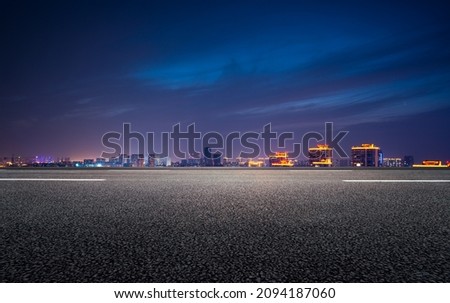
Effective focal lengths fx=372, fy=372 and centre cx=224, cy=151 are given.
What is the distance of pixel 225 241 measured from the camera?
228 cm

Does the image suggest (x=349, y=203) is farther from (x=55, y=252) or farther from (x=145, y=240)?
(x=55, y=252)

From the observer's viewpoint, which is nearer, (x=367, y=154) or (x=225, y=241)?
(x=225, y=241)

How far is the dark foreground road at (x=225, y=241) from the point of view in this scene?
5.56 feet

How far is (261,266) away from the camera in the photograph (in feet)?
5.84

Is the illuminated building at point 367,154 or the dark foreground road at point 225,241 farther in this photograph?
the illuminated building at point 367,154

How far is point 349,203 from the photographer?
405 cm

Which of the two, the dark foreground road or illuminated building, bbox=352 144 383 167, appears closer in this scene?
the dark foreground road

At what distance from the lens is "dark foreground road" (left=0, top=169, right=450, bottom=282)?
66.7 inches

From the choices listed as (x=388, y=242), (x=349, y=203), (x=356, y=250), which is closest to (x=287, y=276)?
(x=356, y=250)

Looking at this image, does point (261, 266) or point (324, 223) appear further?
point (324, 223)
